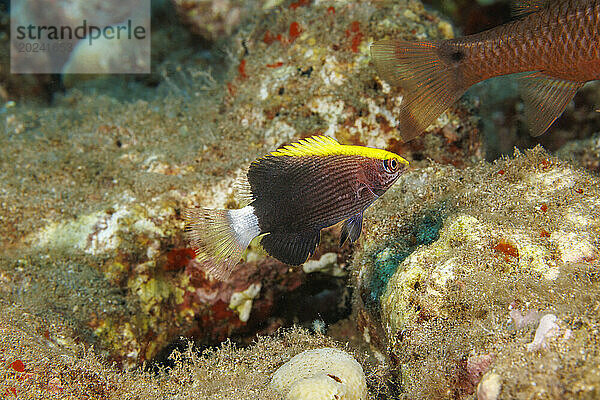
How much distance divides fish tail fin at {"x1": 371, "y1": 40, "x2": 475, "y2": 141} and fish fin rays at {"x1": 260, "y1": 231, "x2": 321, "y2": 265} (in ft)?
3.81

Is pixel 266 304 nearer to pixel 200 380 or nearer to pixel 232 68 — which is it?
pixel 200 380

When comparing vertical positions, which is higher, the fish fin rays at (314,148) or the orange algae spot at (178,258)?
the fish fin rays at (314,148)

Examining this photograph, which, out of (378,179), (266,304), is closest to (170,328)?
(266,304)

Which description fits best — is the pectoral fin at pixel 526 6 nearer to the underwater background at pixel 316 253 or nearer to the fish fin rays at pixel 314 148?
the underwater background at pixel 316 253

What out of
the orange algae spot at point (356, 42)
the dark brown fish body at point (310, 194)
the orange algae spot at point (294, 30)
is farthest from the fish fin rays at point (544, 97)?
the orange algae spot at point (294, 30)

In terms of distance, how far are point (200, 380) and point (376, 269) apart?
→ 60.6 inches

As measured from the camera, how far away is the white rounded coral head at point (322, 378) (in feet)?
7.29

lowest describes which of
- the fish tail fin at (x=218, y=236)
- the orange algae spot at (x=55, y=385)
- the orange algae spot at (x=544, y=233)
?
the orange algae spot at (x=55, y=385)

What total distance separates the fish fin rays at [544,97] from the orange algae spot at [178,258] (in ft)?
10.3

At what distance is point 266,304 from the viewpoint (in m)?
3.98

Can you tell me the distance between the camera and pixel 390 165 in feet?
7.19

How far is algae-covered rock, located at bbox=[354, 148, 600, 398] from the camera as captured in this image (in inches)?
67.6

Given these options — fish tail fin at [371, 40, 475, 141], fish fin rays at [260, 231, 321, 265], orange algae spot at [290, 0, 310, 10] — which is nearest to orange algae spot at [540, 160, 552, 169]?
fish tail fin at [371, 40, 475, 141]

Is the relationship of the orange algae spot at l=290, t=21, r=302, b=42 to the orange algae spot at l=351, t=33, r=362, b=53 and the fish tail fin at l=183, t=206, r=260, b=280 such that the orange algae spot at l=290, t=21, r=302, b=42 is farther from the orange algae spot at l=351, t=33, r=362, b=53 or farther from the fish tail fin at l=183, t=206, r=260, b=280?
the fish tail fin at l=183, t=206, r=260, b=280
